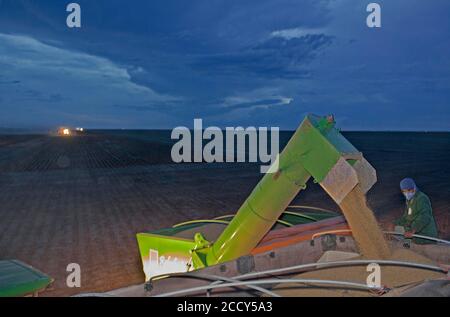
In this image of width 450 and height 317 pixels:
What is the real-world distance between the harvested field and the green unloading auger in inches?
108

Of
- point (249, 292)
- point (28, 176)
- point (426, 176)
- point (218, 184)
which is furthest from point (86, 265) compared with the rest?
point (426, 176)

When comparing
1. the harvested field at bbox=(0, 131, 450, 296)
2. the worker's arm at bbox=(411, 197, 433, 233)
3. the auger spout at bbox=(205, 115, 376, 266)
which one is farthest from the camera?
the harvested field at bbox=(0, 131, 450, 296)

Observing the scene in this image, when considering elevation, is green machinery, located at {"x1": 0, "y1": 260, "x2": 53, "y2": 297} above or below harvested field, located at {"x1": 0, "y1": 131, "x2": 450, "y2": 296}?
below

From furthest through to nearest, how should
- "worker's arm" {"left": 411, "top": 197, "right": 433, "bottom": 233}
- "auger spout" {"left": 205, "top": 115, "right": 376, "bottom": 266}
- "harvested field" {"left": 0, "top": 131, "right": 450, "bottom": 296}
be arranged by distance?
"harvested field" {"left": 0, "top": 131, "right": 450, "bottom": 296} < "worker's arm" {"left": 411, "top": 197, "right": 433, "bottom": 233} < "auger spout" {"left": 205, "top": 115, "right": 376, "bottom": 266}

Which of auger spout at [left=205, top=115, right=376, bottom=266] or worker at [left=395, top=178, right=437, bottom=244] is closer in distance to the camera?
auger spout at [left=205, top=115, right=376, bottom=266]

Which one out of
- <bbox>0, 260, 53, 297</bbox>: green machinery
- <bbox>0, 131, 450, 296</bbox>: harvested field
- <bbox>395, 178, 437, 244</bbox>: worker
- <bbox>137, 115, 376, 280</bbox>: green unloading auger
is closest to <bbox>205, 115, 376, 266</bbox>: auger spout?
<bbox>137, 115, 376, 280</bbox>: green unloading auger

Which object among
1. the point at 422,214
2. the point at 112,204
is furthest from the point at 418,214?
the point at 112,204

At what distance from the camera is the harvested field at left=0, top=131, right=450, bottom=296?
7.42m

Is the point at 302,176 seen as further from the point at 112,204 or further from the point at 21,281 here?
the point at 112,204

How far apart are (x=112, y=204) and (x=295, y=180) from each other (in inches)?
387

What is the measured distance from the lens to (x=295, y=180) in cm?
361

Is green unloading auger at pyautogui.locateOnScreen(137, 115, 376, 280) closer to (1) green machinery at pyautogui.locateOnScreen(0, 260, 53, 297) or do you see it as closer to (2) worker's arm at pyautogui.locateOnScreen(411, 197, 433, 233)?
(1) green machinery at pyautogui.locateOnScreen(0, 260, 53, 297)
